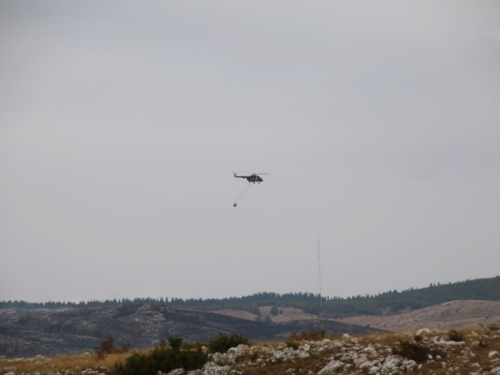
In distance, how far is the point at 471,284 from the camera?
192 m

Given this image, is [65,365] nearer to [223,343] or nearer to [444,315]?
[223,343]

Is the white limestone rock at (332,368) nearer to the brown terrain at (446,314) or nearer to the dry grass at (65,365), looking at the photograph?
the dry grass at (65,365)

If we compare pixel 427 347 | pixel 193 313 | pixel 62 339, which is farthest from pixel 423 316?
pixel 427 347

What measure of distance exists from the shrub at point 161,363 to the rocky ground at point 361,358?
1.37ft

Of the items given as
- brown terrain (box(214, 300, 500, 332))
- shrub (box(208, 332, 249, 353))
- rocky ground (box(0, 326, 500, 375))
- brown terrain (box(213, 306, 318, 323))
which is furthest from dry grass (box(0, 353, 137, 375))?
brown terrain (box(213, 306, 318, 323))

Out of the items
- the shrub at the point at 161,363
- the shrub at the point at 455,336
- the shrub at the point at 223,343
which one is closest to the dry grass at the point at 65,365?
the shrub at the point at 161,363

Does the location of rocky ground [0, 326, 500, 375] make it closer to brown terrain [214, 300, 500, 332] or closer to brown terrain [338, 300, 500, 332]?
brown terrain [214, 300, 500, 332]

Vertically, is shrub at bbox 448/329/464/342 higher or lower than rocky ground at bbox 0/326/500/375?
higher

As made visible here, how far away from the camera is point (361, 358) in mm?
24547

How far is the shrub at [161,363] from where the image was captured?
26.1 m

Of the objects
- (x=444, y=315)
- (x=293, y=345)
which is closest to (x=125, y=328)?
(x=444, y=315)

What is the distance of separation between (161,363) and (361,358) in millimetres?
8250

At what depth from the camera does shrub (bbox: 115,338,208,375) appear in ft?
85.7

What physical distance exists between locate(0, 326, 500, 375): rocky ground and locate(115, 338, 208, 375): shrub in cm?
42
